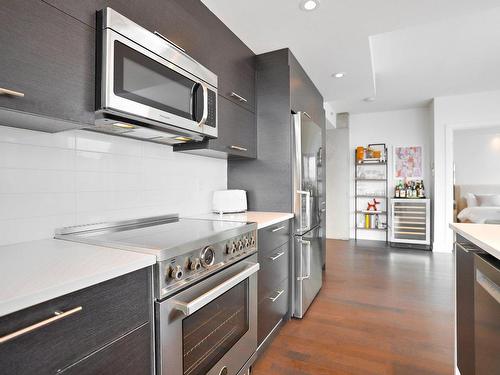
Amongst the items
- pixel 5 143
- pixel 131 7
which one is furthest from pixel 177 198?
pixel 131 7

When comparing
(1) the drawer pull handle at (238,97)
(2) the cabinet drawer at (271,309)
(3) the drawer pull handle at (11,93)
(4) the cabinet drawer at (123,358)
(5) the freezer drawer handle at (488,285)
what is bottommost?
(2) the cabinet drawer at (271,309)

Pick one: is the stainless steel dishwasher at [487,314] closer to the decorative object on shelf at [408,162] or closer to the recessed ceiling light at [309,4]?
the recessed ceiling light at [309,4]

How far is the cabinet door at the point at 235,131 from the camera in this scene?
6.29 ft

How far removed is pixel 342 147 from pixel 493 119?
7.57 feet

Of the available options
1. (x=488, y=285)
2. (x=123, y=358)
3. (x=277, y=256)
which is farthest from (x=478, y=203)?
(x=123, y=358)

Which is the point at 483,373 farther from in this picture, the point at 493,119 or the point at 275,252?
the point at 493,119

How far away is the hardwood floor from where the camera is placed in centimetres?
174

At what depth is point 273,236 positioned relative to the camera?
2014 mm

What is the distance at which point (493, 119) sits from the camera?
4.41 metres

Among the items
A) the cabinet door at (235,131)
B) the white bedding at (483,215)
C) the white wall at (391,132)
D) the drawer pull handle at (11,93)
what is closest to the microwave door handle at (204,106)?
the cabinet door at (235,131)

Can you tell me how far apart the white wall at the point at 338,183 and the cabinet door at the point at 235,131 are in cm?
360

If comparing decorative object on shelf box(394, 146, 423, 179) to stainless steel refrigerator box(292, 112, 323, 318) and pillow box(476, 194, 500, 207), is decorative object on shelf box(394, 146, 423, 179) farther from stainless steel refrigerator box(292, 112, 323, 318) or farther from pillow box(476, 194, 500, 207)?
stainless steel refrigerator box(292, 112, 323, 318)

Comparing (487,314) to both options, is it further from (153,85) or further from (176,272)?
(153,85)

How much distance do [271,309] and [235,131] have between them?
1.30 m
